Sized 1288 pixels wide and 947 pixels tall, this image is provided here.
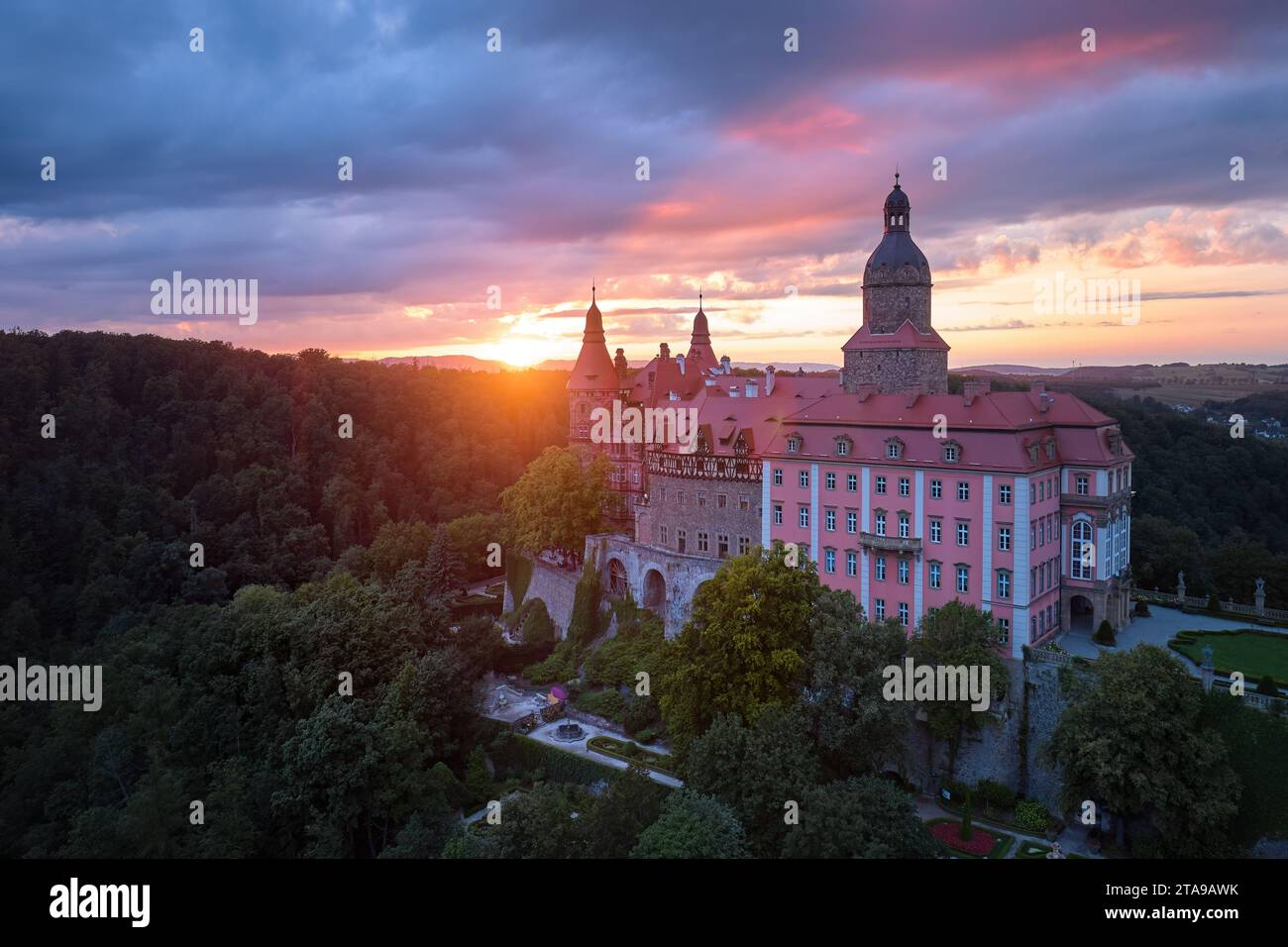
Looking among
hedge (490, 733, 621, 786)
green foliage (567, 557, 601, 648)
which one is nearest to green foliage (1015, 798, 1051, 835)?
hedge (490, 733, 621, 786)

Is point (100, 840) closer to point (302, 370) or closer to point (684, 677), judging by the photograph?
point (684, 677)

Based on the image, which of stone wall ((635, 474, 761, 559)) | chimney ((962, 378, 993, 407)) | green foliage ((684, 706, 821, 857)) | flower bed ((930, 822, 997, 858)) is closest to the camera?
green foliage ((684, 706, 821, 857))

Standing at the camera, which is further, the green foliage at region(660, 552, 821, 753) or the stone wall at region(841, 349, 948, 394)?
the stone wall at region(841, 349, 948, 394)

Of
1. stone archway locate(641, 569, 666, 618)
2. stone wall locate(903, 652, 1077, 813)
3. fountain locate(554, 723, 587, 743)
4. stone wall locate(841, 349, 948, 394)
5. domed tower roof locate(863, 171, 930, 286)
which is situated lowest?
fountain locate(554, 723, 587, 743)

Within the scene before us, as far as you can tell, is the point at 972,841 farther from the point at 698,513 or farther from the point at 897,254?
the point at 897,254

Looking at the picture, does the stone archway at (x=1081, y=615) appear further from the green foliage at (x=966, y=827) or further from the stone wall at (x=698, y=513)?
the stone wall at (x=698, y=513)

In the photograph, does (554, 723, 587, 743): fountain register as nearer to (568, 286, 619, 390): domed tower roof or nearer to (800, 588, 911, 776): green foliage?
(800, 588, 911, 776): green foliage
